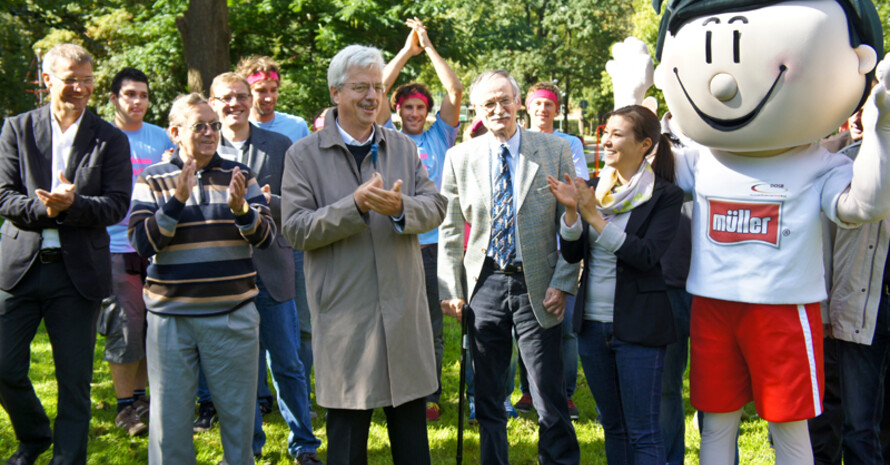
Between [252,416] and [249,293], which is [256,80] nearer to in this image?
[249,293]

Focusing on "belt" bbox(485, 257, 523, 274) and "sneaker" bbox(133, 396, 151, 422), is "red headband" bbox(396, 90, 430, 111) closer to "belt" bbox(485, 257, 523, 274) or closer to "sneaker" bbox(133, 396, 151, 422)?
"belt" bbox(485, 257, 523, 274)

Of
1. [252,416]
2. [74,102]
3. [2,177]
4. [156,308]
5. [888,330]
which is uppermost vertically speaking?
[74,102]

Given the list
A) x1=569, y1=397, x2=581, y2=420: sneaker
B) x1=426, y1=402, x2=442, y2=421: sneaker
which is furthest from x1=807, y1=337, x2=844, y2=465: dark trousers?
x1=426, y1=402, x2=442, y2=421: sneaker

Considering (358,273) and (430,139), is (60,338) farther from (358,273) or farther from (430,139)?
(430,139)

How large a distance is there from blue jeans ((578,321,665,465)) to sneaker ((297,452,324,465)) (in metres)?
1.73

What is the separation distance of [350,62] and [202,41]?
287 inches

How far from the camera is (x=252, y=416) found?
12.1 feet

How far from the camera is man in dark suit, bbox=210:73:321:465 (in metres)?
4.36

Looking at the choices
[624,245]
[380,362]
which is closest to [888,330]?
[624,245]

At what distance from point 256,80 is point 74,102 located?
1275mm

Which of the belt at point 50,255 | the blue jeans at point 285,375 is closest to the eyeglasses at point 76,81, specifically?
the belt at point 50,255

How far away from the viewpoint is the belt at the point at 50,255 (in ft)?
12.7

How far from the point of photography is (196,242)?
3.49 m

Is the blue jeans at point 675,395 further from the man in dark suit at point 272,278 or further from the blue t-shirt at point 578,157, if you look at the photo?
the man in dark suit at point 272,278
